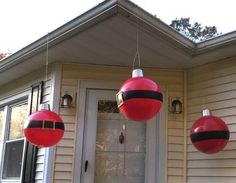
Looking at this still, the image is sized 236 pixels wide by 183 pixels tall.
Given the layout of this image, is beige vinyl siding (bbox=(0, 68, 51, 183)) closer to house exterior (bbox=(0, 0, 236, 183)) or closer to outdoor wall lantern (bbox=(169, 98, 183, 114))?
house exterior (bbox=(0, 0, 236, 183))

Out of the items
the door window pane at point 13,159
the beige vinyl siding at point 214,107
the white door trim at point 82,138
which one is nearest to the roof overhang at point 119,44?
the beige vinyl siding at point 214,107

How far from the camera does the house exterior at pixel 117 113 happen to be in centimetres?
432

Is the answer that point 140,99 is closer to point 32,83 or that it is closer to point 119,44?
point 119,44

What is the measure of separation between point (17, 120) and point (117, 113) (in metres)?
1.70

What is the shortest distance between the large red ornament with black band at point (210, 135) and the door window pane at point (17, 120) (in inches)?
104

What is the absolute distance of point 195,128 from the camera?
3961 mm

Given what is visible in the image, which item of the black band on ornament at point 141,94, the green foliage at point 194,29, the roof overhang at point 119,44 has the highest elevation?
the green foliage at point 194,29

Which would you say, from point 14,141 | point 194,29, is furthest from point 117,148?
point 194,29

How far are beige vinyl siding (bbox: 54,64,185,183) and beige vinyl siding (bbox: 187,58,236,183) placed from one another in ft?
0.43

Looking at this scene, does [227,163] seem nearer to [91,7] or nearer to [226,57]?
[226,57]

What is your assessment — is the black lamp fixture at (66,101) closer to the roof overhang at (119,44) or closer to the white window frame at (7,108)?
the roof overhang at (119,44)

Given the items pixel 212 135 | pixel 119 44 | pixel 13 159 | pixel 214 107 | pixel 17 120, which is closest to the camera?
pixel 212 135

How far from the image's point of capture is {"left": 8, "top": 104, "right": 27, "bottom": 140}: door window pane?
5.53 m

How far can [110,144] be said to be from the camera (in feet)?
15.4
